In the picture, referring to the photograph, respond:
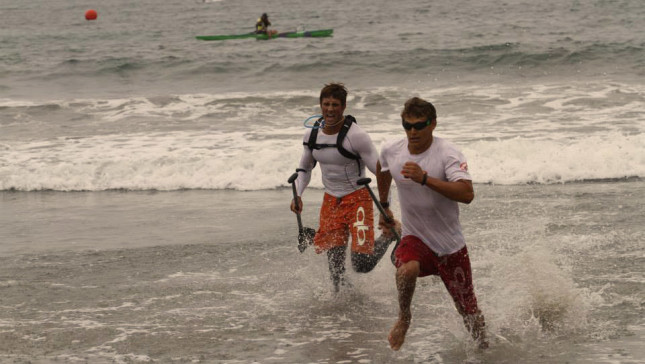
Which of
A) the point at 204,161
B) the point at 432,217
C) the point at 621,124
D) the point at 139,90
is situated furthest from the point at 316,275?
the point at 139,90

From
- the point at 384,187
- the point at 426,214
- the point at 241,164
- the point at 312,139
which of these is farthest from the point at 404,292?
the point at 241,164

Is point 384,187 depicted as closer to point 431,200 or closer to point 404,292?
point 431,200

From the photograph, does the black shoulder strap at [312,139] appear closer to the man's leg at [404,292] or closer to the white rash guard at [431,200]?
the white rash guard at [431,200]

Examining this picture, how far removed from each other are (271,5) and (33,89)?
40.1 meters

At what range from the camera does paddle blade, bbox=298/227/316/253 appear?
26.1ft

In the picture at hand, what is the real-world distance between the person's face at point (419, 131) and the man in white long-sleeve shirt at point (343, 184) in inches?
65.2

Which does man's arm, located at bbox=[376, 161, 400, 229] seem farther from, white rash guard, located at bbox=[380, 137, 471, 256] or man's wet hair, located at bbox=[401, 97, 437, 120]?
man's wet hair, located at bbox=[401, 97, 437, 120]

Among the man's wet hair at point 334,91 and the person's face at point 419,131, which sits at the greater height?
the man's wet hair at point 334,91

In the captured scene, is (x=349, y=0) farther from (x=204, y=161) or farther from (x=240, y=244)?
(x=240, y=244)

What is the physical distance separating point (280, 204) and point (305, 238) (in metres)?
4.44

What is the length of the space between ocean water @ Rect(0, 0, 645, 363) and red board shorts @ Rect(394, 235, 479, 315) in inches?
21.9

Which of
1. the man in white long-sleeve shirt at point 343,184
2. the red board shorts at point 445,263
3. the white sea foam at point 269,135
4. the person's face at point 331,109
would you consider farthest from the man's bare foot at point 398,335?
the white sea foam at point 269,135

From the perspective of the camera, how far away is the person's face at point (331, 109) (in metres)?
7.33

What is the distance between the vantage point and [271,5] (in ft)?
216
